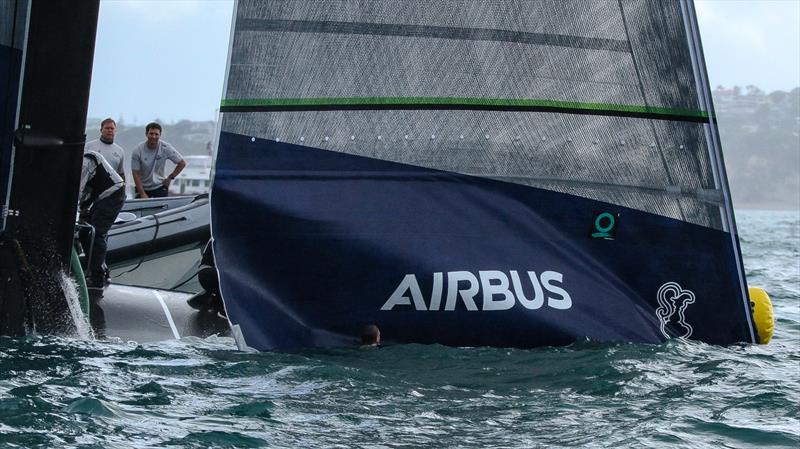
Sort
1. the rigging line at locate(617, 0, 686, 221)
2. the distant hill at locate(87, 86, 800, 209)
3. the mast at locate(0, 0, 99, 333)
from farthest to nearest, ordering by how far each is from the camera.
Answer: the distant hill at locate(87, 86, 800, 209) → the mast at locate(0, 0, 99, 333) → the rigging line at locate(617, 0, 686, 221)

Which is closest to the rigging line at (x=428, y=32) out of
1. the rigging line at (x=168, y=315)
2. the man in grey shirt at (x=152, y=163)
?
the rigging line at (x=168, y=315)

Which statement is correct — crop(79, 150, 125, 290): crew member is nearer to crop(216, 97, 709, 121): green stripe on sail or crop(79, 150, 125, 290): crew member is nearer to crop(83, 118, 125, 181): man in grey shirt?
crop(83, 118, 125, 181): man in grey shirt

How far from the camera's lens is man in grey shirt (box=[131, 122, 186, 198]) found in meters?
10.8

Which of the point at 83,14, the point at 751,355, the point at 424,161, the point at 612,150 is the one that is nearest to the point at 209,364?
the point at 424,161

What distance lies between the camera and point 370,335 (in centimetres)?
594

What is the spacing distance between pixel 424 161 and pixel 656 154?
3.93ft

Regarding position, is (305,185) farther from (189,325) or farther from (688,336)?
(688,336)

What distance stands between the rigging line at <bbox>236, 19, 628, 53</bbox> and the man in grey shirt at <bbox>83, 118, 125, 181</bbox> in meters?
3.65

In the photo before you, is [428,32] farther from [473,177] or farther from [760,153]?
[760,153]

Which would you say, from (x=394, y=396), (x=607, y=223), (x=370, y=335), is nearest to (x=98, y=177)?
(x=370, y=335)

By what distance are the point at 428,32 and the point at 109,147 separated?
404 cm

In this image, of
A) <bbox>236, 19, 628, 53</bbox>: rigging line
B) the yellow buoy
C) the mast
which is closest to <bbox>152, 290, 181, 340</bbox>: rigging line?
the mast

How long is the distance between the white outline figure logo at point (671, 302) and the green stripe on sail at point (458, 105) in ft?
2.86

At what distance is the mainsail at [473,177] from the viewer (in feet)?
19.3
